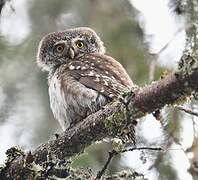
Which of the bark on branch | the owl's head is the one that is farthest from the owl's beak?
the bark on branch

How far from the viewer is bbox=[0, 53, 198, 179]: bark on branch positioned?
7.98 feet

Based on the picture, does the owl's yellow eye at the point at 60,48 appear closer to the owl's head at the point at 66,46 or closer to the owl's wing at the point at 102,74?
the owl's head at the point at 66,46

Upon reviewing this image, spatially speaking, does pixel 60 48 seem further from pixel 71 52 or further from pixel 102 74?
pixel 102 74

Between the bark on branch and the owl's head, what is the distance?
1.90 m

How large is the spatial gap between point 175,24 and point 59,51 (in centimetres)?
166

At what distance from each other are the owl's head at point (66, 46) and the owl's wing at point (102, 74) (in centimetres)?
35

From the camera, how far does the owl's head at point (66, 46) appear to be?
5.26 m

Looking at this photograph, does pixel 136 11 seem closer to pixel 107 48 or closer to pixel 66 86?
pixel 107 48

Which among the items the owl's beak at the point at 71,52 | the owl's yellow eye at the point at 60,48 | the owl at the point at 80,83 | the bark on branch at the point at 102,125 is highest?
the owl's yellow eye at the point at 60,48

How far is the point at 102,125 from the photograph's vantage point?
301 cm

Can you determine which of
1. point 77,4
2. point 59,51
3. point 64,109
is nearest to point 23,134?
point 64,109

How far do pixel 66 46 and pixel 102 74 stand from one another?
0.98 m

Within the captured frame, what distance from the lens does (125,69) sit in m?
4.82

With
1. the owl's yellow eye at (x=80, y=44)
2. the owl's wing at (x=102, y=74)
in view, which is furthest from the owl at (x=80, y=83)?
the owl's yellow eye at (x=80, y=44)
